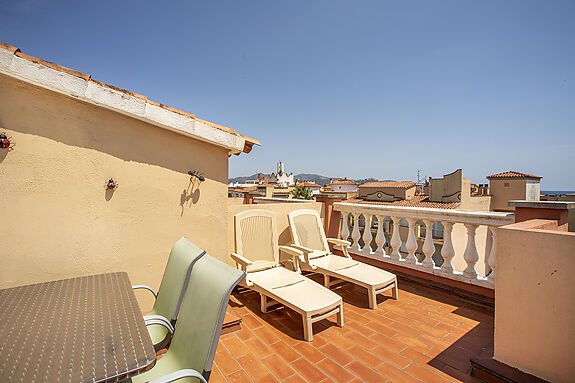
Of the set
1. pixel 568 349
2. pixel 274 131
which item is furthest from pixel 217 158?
pixel 274 131

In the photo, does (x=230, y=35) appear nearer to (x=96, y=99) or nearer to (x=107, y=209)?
(x=96, y=99)

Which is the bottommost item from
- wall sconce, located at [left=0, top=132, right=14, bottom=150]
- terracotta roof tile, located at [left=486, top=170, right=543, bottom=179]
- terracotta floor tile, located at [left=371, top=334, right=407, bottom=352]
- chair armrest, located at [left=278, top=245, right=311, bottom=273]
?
terracotta floor tile, located at [left=371, top=334, right=407, bottom=352]

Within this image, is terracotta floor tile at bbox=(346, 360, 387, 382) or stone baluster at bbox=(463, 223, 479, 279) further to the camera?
stone baluster at bbox=(463, 223, 479, 279)

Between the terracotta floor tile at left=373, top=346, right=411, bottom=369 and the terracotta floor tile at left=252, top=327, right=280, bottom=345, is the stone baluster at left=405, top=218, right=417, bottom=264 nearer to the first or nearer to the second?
the terracotta floor tile at left=373, top=346, right=411, bottom=369

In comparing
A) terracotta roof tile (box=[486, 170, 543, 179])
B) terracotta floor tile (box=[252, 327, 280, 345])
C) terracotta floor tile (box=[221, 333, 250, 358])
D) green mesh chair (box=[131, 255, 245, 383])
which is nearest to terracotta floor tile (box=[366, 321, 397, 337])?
terracotta floor tile (box=[252, 327, 280, 345])

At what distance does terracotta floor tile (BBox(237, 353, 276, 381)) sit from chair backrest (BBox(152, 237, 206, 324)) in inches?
33.6

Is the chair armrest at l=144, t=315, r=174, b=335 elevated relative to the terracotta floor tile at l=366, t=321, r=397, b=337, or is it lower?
elevated

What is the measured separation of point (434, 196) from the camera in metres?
23.1

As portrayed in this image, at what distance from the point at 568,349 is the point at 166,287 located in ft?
10.3

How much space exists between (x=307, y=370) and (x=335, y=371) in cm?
26

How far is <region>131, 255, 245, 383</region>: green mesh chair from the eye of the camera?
135 cm

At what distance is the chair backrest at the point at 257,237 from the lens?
3.97m

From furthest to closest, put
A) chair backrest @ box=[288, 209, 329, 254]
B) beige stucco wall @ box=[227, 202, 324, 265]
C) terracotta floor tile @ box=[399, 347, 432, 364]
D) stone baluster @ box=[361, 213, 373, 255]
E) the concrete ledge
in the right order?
stone baluster @ box=[361, 213, 373, 255] < chair backrest @ box=[288, 209, 329, 254] < beige stucco wall @ box=[227, 202, 324, 265] < terracotta floor tile @ box=[399, 347, 432, 364] < the concrete ledge

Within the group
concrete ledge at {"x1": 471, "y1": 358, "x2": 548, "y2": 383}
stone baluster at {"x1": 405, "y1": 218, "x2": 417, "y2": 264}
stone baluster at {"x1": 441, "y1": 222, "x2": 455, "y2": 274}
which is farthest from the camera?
stone baluster at {"x1": 405, "y1": 218, "x2": 417, "y2": 264}
